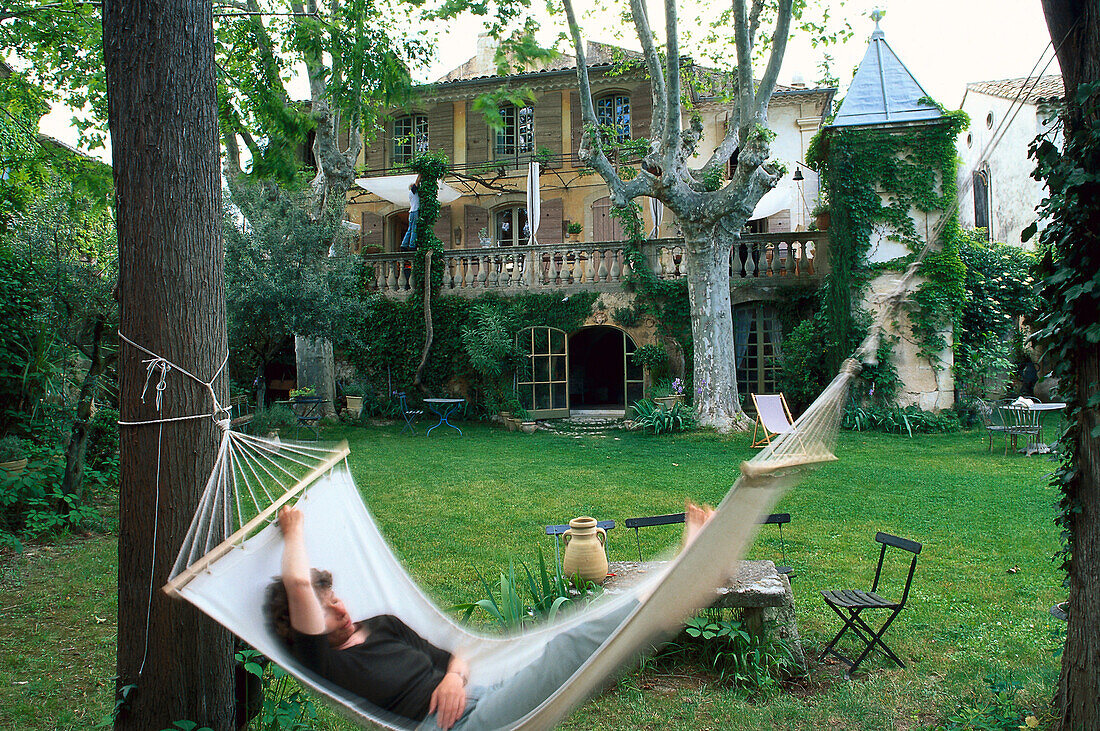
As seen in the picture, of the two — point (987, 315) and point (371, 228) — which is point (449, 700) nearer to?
point (987, 315)

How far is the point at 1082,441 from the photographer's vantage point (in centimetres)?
237

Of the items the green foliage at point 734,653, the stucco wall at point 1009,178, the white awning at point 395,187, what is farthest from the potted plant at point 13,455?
the stucco wall at point 1009,178

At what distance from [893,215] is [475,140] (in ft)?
34.2

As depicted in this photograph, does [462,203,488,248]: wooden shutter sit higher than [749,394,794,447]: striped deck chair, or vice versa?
[462,203,488,248]: wooden shutter

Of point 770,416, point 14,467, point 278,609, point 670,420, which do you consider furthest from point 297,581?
point 670,420

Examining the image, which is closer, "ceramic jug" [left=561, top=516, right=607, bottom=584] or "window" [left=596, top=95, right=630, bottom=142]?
"ceramic jug" [left=561, top=516, right=607, bottom=584]

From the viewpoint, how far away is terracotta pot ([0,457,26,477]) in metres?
5.48

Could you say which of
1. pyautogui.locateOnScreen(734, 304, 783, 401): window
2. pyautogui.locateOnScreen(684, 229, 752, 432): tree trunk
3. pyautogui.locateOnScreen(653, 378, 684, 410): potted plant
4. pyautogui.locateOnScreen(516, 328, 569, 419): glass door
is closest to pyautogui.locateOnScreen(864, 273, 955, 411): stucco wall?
pyautogui.locateOnScreen(734, 304, 783, 401): window

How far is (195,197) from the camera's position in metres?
2.35

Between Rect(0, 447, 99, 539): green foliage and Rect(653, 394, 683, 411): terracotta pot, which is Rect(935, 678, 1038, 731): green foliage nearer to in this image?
Rect(0, 447, 99, 539): green foliage

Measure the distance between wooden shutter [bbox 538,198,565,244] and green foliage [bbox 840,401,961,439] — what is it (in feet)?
27.8

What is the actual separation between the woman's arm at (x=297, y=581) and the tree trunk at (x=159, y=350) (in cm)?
35

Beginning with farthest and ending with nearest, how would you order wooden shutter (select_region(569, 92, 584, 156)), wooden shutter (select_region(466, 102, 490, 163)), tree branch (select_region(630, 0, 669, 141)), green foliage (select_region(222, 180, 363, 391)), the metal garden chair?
wooden shutter (select_region(466, 102, 490, 163)), wooden shutter (select_region(569, 92, 584, 156)), green foliage (select_region(222, 180, 363, 391)), tree branch (select_region(630, 0, 669, 141)), the metal garden chair

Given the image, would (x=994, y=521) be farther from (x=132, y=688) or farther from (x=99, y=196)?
(x=99, y=196)
